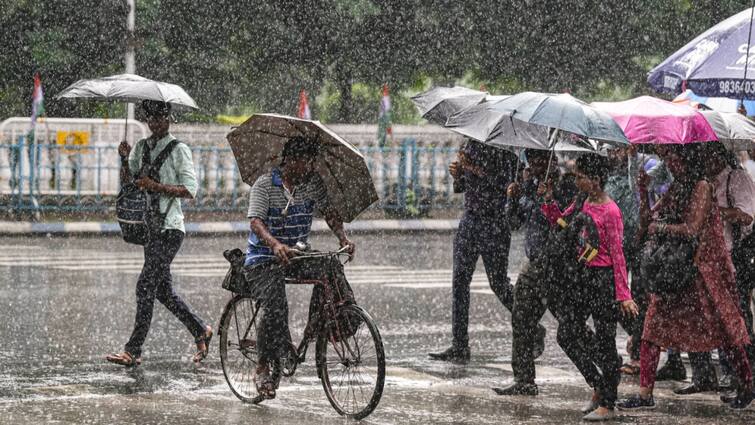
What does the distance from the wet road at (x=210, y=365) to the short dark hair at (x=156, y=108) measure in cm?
176

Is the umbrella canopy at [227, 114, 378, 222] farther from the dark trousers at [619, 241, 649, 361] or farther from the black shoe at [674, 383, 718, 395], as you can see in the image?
the black shoe at [674, 383, 718, 395]

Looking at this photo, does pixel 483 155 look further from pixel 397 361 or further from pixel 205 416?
pixel 205 416

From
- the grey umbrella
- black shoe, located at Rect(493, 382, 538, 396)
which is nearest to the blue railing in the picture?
the grey umbrella

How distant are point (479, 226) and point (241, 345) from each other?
244 cm

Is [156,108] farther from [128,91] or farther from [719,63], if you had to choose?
[719,63]

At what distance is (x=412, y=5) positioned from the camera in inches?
1254

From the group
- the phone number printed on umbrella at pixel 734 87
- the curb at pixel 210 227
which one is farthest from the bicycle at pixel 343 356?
the curb at pixel 210 227

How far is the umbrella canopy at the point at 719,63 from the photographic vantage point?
995cm

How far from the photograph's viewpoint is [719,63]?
1006 cm

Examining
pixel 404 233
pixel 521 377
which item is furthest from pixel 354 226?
pixel 521 377

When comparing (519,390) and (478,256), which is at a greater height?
(478,256)

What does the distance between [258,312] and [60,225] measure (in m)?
14.7

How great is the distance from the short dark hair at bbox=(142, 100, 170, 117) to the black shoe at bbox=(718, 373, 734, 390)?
4.20 m

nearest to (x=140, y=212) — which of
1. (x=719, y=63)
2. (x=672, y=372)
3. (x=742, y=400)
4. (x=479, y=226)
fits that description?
(x=479, y=226)
